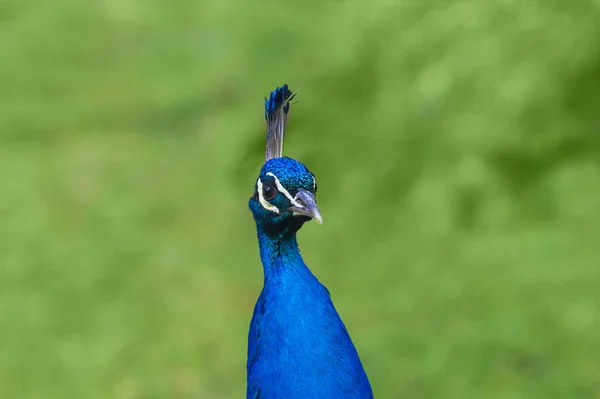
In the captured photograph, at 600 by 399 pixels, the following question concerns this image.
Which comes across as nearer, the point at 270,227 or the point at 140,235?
the point at 270,227

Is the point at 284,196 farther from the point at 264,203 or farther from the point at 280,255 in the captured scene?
the point at 280,255

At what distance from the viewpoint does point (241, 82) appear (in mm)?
11133

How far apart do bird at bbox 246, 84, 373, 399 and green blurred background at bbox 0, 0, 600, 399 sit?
2607 mm

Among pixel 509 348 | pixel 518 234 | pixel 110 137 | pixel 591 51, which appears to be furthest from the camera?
pixel 110 137

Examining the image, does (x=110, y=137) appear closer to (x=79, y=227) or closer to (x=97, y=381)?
(x=79, y=227)

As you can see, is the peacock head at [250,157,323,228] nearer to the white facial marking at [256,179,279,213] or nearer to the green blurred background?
the white facial marking at [256,179,279,213]

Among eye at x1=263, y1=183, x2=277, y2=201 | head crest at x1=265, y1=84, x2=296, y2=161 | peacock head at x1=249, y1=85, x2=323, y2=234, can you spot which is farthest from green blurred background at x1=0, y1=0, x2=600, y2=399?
eye at x1=263, y1=183, x2=277, y2=201

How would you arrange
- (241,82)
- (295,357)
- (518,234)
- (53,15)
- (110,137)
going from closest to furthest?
(295,357) → (518,234) → (110,137) → (241,82) → (53,15)

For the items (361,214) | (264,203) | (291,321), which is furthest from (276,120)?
(361,214)

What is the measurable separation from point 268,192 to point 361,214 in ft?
15.4

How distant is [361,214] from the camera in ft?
25.9

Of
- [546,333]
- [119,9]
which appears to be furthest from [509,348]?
[119,9]

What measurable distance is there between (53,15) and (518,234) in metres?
8.55

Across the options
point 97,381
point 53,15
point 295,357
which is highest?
point 53,15
